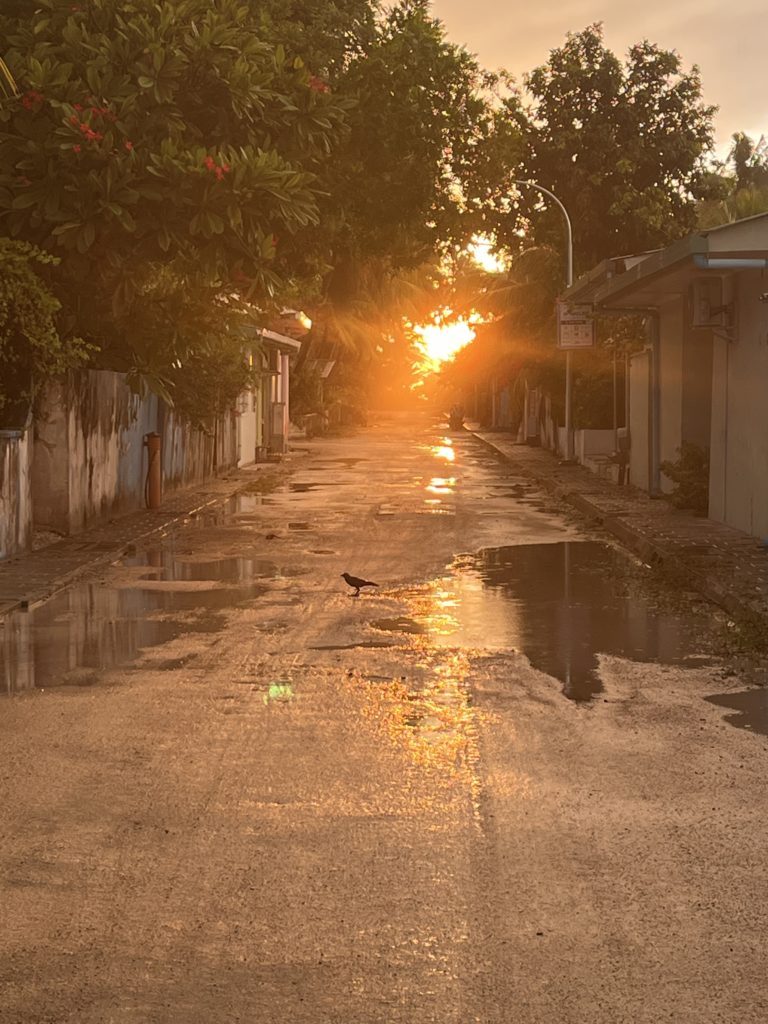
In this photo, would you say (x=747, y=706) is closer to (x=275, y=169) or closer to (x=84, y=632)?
(x=84, y=632)

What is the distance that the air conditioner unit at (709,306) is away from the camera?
19.8 meters

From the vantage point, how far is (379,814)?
21.2 ft

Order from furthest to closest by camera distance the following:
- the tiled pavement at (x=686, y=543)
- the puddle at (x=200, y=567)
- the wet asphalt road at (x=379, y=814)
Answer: the puddle at (x=200, y=567) → the tiled pavement at (x=686, y=543) → the wet asphalt road at (x=379, y=814)

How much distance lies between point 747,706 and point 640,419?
20937mm

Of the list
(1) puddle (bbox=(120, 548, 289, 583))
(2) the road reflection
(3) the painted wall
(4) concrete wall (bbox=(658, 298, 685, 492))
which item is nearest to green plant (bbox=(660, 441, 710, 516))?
(4) concrete wall (bbox=(658, 298, 685, 492))

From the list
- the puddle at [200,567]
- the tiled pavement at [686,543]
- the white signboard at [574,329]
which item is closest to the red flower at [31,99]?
the puddle at [200,567]

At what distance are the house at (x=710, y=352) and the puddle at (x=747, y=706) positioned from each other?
29.7 ft

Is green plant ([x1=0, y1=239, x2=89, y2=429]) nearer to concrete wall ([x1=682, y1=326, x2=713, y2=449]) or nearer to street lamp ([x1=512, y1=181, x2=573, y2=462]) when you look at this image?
concrete wall ([x1=682, y1=326, x2=713, y2=449])

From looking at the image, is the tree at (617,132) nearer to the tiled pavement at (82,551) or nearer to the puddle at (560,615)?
the tiled pavement at (82,551)

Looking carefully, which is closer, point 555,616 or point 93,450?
point 555,616

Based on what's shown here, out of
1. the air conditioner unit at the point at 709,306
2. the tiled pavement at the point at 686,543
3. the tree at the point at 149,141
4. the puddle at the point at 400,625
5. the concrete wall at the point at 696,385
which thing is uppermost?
the tree at the point at 149,141

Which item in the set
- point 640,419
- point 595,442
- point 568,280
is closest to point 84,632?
point 640,419

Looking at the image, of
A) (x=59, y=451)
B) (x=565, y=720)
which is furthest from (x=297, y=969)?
(x=59, y=451)

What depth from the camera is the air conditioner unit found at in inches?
781
